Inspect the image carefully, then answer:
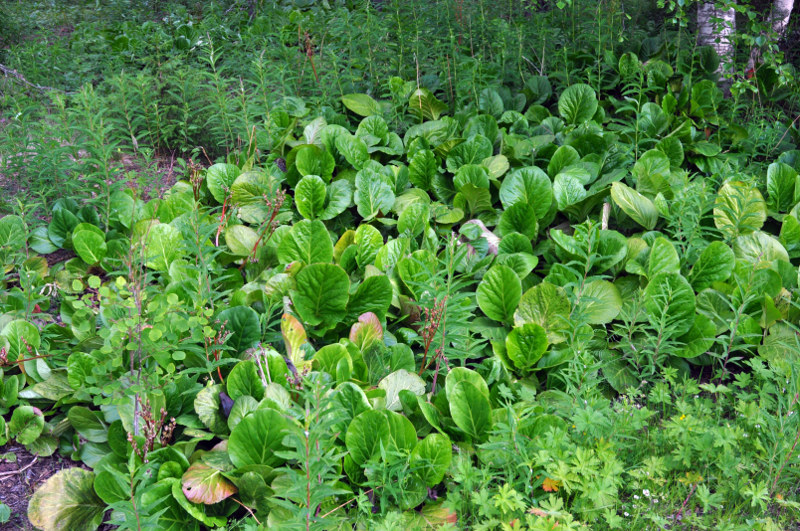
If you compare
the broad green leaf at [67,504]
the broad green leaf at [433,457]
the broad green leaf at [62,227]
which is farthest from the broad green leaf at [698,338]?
the broad green leaf at [62,227]

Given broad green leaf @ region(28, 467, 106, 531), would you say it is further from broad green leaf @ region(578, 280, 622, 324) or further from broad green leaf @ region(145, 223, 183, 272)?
broad green leaf @ region(578, 280, 622, 324)

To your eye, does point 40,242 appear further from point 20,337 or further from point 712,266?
point 712,266

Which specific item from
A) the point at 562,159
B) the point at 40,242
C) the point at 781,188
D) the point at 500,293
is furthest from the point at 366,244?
the point at 781,188

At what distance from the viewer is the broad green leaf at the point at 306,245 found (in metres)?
3.05

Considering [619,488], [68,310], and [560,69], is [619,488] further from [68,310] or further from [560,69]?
[560,69]

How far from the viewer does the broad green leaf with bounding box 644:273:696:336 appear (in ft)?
8.98

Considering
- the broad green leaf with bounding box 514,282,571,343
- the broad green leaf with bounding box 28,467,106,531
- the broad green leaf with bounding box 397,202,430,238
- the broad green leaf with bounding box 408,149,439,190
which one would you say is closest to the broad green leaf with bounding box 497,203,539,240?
the broad green leaf with bounding box 397,202,430,238

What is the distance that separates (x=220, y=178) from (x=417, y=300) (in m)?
1.55

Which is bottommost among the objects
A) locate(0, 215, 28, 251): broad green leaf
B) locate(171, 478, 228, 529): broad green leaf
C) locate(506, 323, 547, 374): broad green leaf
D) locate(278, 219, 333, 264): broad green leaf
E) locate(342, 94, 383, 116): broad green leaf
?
locate(171, 478, 228, 529): broad green leaf

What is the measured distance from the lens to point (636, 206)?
334cm

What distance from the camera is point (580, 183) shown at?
3.51 meters

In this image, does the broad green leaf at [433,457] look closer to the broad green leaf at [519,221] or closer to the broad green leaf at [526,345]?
the broad green leaf at [526,345]

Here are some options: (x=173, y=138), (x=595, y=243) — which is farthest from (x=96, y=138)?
(x=595, y=243)

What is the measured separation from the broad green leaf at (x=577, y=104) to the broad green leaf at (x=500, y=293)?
1836 mm
